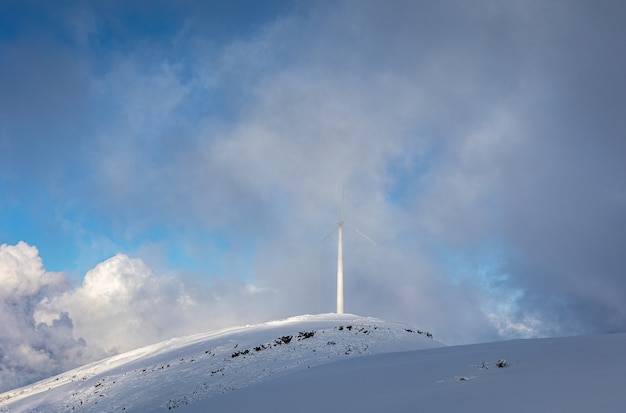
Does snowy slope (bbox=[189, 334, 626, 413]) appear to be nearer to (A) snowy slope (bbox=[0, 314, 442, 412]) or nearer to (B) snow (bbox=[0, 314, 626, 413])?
(B) snow (bbox=[0, 314, 626, 413])

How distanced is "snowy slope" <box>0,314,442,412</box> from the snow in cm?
9

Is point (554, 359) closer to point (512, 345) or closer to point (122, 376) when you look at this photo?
point (512, 345)

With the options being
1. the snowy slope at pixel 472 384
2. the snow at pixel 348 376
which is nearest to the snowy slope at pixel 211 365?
the snow at pixel 348 376

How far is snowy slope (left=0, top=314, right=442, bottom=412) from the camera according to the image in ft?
90.5

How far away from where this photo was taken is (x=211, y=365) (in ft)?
103

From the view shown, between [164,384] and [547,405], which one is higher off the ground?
[164,384]

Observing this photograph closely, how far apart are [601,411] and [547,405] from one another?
112 cm

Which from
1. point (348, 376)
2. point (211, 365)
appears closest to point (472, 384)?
point (348, 376)

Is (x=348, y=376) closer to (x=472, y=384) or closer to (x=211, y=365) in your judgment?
(x=472, y=384)

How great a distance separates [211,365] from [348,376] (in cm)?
1635

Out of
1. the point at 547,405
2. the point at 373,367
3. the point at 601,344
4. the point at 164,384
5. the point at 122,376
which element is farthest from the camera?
Answer: the point at 122,376

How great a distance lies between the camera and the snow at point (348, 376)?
1019cm

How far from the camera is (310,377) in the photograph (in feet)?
64.1

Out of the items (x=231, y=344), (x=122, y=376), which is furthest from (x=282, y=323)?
(x=122, y=376)
